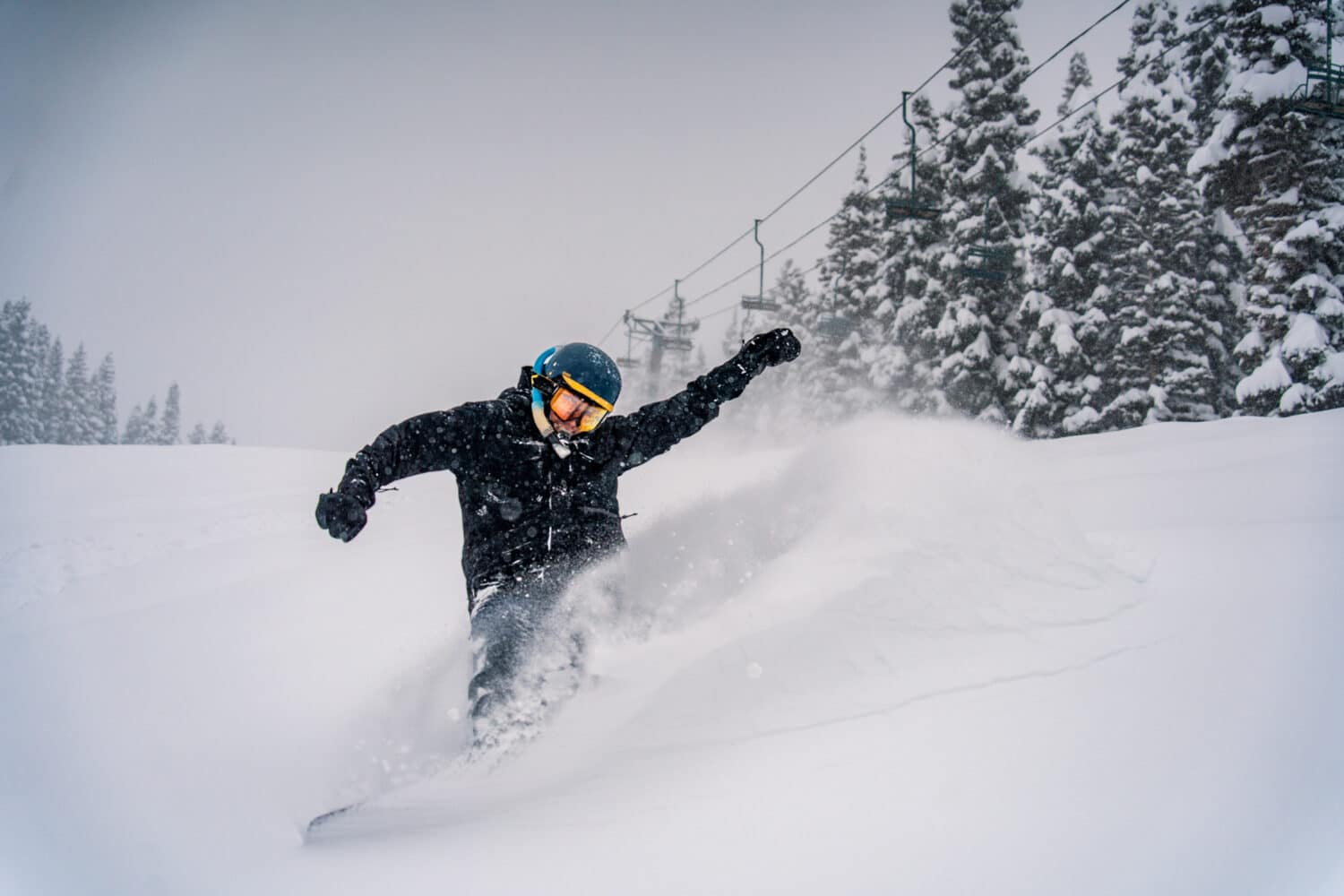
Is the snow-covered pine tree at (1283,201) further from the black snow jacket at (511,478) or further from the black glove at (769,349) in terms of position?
the black snow jacket at (511,478)

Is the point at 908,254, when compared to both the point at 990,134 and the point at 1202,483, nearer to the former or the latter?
the point at 990,134

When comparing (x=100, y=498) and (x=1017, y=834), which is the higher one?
(x=100, y=498)

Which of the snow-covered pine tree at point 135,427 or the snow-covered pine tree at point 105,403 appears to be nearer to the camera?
the snow-covered pine tree at point 105,403

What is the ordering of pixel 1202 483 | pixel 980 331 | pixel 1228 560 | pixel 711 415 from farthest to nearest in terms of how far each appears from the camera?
pixel 980 331, pixel 1202 483, pixel 711 415, pixel 1228 560

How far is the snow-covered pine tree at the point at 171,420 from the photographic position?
72562 mm

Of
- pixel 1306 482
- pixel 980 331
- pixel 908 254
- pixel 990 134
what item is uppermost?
pixel 990 134

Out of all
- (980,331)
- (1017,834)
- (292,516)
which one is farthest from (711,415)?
(980,331)

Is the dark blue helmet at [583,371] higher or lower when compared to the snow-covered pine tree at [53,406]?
lower

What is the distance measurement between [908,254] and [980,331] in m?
3.83

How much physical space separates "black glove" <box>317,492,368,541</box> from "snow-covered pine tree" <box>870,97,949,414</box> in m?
19.9

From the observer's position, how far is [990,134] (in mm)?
20609

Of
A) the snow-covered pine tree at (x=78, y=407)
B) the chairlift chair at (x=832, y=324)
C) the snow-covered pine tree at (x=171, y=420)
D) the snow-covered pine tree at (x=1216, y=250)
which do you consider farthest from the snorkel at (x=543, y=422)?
the snow-covered pine tree at (x=171, y=420)

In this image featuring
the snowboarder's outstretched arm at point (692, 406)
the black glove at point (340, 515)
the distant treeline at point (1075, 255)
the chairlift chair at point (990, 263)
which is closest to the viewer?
the black glove at point (340, 515)

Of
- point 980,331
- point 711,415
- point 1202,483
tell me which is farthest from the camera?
point 980,331
